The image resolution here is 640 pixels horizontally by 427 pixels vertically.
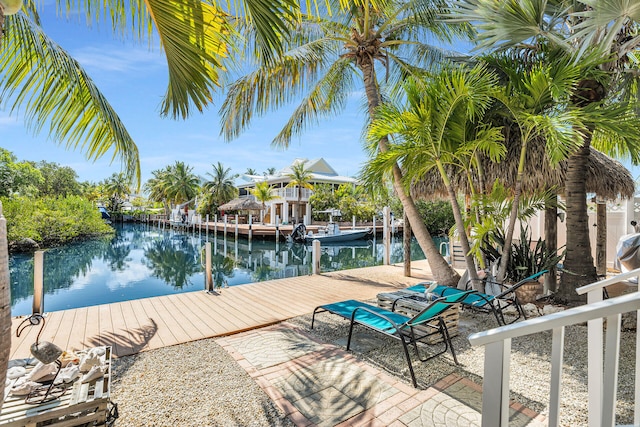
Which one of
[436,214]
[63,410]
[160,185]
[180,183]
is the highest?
[180,183]

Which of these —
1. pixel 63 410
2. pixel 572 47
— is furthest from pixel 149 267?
pixel 572 47

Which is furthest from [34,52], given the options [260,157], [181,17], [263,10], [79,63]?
[260,157]

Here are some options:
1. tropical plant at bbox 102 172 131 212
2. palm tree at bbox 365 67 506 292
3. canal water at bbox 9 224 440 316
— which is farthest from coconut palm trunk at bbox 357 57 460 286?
tropical plant at bbox 102 172 131 212

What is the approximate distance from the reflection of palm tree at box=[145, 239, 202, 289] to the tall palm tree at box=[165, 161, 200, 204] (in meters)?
22.7

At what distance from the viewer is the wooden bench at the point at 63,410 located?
6.58ft

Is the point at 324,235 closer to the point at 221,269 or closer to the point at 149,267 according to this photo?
the point at 221,269

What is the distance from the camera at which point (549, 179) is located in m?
6.97

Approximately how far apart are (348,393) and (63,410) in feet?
6.93

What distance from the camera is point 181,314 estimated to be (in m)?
5.29

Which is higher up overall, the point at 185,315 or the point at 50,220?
the point at 50,220

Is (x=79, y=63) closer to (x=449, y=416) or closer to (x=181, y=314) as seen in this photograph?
(x=181, y=314)

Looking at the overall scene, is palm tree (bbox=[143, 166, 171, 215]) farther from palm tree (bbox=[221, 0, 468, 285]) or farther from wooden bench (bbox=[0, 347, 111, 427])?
wooden bench (bbox=[0, 347, 111, 427])

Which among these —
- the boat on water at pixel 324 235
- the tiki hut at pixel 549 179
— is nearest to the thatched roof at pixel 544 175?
the tiki hut at pixel 549 179

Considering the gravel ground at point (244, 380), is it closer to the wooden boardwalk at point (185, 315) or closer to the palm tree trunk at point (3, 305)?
the wooden boardwalk at point (185, 315)
